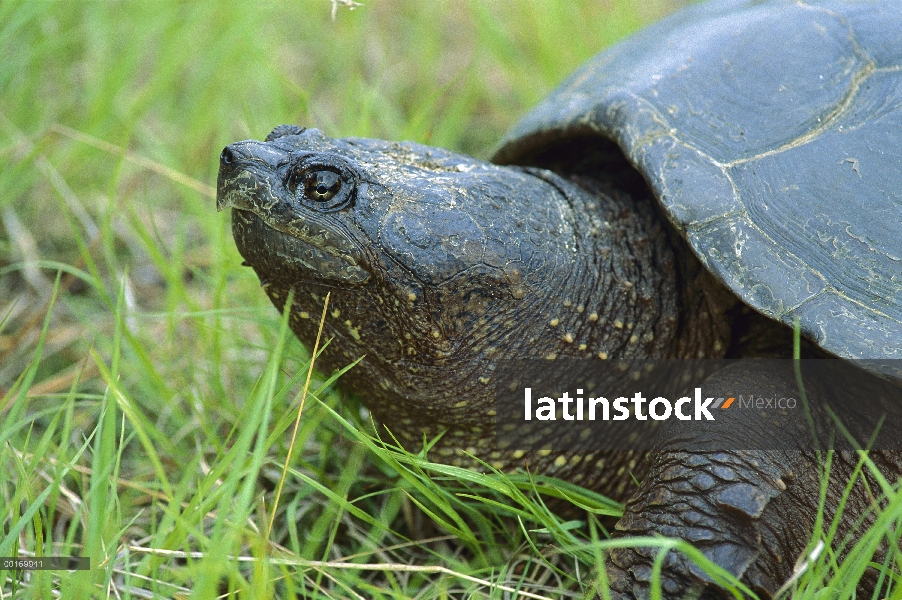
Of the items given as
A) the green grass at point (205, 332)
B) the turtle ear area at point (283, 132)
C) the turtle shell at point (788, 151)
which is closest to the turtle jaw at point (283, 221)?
the turtle ear area at point (283, 132)

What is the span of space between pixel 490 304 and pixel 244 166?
713mm

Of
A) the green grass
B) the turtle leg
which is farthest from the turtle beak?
the turtle leg

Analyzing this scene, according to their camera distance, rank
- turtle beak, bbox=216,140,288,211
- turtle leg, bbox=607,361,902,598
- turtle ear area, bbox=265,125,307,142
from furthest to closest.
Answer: turtle ear area, bbox=265,125,307,142 < turtle beak, bbox=216,140,288,211 < turtle leg, bbox=607,361,902,598

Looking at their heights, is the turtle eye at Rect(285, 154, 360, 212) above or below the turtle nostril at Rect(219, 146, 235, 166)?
below

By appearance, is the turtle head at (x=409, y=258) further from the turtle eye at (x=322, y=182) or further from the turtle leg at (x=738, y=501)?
the turtle leg at (x=738, y=501)

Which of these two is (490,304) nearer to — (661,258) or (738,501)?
(661,258)

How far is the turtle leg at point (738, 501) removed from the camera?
1839 mm

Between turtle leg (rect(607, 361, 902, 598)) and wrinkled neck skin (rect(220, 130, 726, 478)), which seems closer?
turtle leg (rect(607, 361, 902, 598))

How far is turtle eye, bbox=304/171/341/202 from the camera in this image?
195cm

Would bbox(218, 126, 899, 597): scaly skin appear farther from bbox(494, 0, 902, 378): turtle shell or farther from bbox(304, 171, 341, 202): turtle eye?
bbox(494, 0, 902, 378): turtle shell

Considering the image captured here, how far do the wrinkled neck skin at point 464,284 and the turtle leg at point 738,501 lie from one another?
305mm

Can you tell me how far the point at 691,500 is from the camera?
1889 mm

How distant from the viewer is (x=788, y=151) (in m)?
2.10

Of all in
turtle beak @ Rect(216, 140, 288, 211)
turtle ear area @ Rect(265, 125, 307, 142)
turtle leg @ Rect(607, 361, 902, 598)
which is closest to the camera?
turtle leg @ Rect(607, 361, 902, 598)
